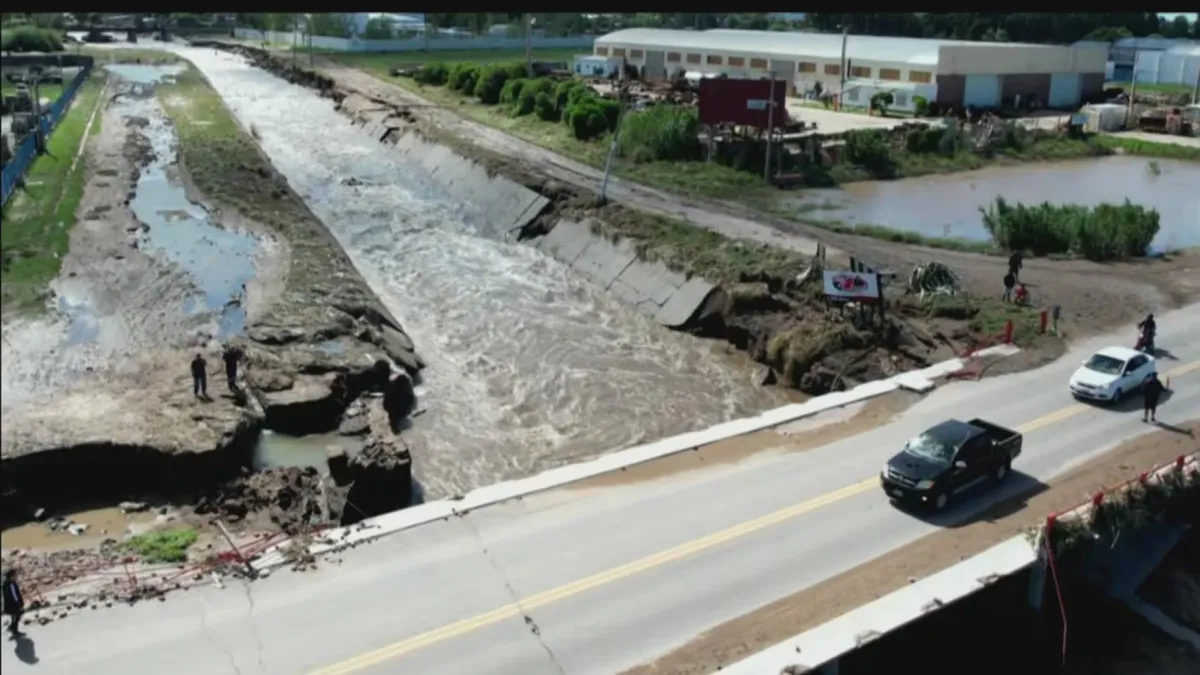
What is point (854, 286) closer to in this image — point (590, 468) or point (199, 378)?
point (590, 468)

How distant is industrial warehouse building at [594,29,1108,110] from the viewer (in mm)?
83625

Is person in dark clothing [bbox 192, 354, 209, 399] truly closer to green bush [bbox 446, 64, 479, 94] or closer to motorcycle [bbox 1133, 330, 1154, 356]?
motorcycle [bbox 1133, 330, 1154, 356]

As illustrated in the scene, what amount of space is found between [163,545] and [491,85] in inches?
2851

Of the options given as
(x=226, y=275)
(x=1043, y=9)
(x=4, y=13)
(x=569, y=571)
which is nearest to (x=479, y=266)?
(x=226, y=275)

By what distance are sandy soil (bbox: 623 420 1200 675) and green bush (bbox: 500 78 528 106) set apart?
210 ft

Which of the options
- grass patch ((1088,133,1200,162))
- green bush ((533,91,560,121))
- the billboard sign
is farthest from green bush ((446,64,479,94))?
the billboard sign

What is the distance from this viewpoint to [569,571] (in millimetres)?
17531

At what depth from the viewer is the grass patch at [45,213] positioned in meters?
7.23

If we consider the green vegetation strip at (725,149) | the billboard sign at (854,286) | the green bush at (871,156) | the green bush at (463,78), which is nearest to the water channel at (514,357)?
the billboard sign at (854,286)

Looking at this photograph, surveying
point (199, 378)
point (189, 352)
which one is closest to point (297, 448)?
point (199, 378)

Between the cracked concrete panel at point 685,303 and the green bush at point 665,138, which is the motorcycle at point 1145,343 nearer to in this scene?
the cracked concrete panel at point 685,303

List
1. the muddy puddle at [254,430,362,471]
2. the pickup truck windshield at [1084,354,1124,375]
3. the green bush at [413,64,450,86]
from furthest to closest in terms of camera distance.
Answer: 1. the green bush at [413,64,450,86]
2. the pickup truck windshield at [1084,354,1124,375]
3. the muddy puddle at [254,430,362,471]

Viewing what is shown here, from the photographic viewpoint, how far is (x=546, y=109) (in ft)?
247

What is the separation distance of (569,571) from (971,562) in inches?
248
